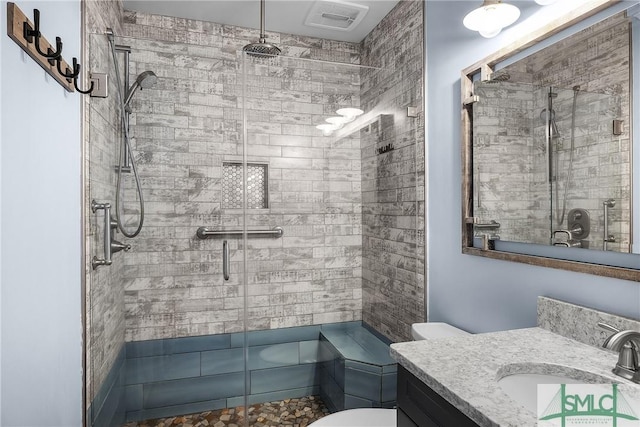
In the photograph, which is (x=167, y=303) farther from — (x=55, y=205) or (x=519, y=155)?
(x=519, y=155)

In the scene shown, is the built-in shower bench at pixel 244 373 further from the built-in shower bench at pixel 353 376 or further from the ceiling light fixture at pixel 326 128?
the ceiling light fixture at pixel 326 128

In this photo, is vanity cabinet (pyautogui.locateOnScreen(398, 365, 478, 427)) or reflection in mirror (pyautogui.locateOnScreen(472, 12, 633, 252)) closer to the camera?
vanity cabinet (pyautogui.locateOnScreen(398, 365, 478, 427))

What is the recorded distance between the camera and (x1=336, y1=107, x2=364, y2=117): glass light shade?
81.7 inches

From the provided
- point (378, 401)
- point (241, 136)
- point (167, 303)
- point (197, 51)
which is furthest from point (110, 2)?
point (378, 401)

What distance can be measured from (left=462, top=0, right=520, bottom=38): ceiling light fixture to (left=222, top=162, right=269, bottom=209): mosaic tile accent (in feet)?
3.83

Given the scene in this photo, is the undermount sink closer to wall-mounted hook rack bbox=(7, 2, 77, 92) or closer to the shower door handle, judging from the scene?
the shower door handle

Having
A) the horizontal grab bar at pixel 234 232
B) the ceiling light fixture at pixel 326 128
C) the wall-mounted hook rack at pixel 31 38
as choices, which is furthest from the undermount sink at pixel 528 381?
the wall-mounted hook rack at pixel 31 38

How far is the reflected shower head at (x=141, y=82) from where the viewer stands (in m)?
1.81

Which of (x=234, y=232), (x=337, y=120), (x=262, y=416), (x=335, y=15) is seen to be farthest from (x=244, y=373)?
(x=335, y=15)

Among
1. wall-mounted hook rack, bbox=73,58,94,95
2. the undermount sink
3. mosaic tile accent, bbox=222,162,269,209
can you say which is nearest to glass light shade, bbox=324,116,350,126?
mosaic tile accent, bbox=222,162,269,209

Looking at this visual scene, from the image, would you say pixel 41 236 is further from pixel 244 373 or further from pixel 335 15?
pixel 335 15

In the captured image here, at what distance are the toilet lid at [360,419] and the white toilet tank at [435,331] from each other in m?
0.38

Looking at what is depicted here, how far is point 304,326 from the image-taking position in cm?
202

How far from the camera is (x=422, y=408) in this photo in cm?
104
